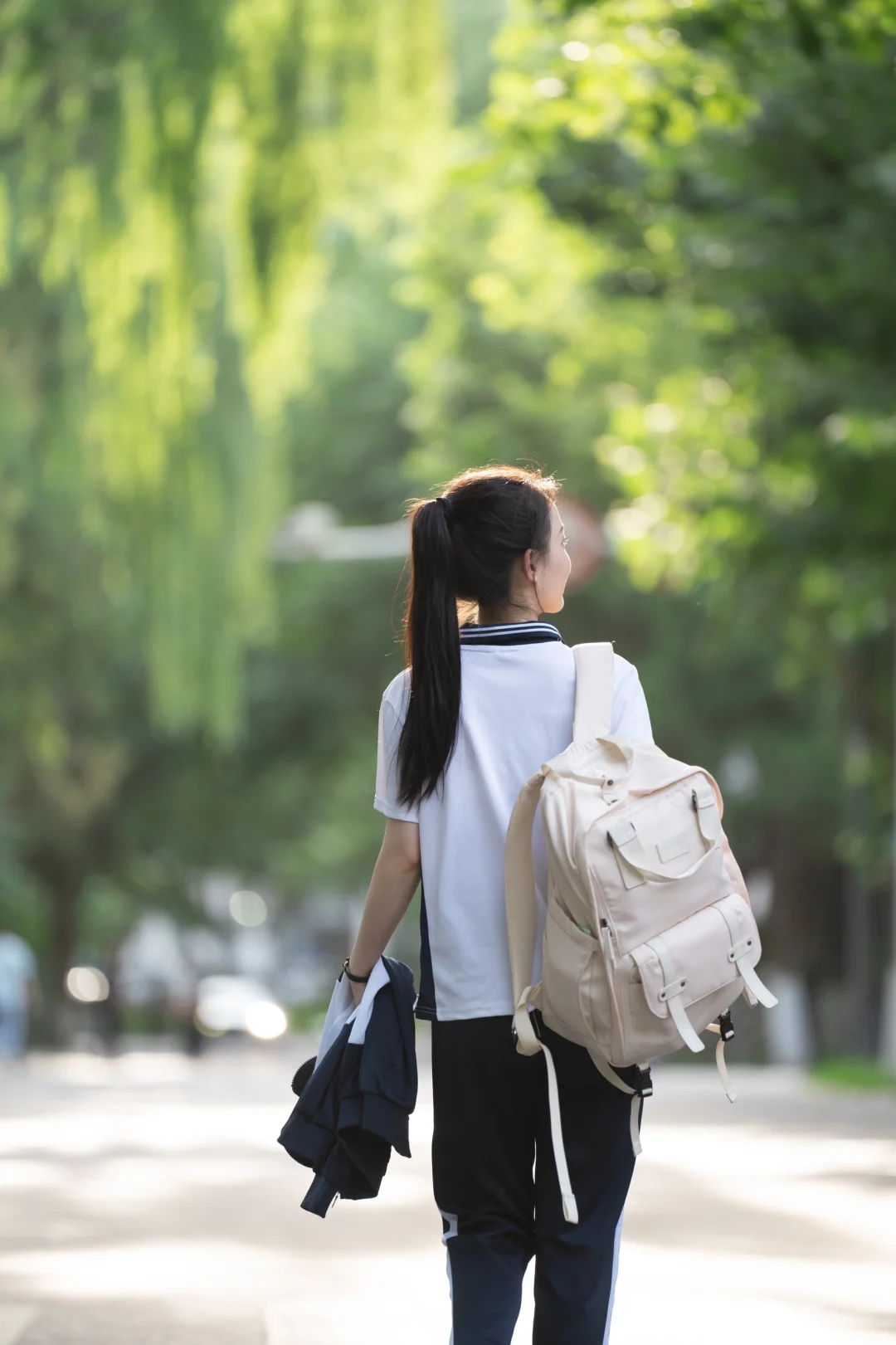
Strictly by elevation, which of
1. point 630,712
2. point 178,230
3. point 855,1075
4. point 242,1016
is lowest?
point 242,1016

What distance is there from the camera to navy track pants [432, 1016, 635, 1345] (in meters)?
→ 3.82

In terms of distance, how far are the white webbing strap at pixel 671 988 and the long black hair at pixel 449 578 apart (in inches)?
19.5

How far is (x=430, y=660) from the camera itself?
3.93 meters

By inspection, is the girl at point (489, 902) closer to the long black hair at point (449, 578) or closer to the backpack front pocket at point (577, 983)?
the long black hair at point (449, 578)

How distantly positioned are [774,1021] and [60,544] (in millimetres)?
16179

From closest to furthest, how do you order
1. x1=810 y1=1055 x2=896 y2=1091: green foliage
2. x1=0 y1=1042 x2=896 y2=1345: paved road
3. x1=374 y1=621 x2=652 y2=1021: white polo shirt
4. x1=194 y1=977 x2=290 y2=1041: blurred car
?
x1=374 y1=621 x2=652 y2=1021: white polo shirt
x1=0 y1=1042 x2=896 y2=1345: paved road
x1=810 y1=1055 x2=896 y2=1091: green foliage
x1=194 y1=977 x2=290 y2=1041: blurred car

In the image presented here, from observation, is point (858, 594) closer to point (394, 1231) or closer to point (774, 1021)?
point (394, 1231)

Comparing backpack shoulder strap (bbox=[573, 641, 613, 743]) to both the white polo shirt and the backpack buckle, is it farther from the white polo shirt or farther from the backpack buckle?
the backpack buckle

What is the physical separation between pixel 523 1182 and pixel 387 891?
0.54 m

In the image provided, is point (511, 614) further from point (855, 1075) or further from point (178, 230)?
point (855, 1075)

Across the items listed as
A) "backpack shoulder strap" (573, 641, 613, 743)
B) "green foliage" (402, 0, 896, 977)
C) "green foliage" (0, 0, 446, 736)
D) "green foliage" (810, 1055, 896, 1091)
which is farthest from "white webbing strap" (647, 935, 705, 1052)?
"green foliage" (810, 1055, 896, 1091)

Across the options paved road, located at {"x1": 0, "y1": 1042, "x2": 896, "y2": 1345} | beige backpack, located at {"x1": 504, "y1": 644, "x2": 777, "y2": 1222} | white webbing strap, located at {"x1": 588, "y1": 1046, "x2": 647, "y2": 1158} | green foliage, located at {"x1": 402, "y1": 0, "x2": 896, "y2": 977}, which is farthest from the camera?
green foliage, located at {"x1": 402, "y1": 0, "x2": 896, "y2": 977}

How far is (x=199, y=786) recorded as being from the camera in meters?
32.8

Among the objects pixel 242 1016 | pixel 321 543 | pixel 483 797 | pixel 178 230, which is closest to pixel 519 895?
pixel 483 797
